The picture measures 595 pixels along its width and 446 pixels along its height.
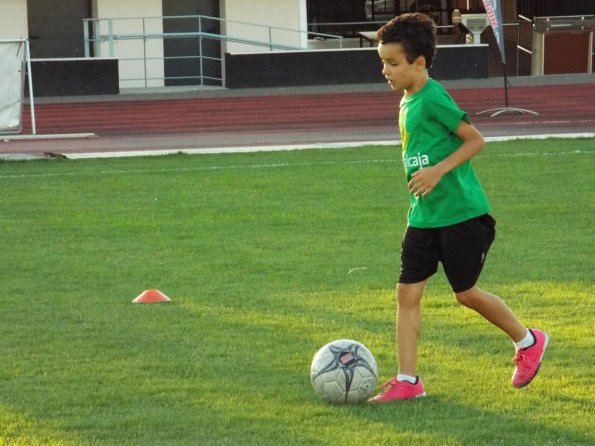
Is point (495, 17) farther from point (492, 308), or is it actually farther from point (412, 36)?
point (412, 36)

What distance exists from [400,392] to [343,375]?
274mm

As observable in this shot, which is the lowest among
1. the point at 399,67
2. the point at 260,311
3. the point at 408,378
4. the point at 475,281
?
the point at 260,311

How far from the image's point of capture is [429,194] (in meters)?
5.61

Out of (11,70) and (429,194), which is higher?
(11,70)

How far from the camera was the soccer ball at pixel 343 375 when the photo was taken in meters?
5.55

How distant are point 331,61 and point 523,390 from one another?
26.0 m

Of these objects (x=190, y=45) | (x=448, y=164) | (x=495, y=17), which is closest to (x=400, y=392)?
(x=448, y=164)

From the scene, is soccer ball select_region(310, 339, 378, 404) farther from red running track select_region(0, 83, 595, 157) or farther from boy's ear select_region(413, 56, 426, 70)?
red running track select_region(0, 83, 595, 157)

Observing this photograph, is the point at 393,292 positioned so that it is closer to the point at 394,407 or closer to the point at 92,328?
the point at 92,328

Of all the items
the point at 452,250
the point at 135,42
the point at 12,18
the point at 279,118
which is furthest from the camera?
the point at 12,18

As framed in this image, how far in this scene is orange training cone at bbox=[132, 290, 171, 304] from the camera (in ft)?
26.4

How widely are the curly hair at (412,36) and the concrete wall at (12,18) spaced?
96.5 ft

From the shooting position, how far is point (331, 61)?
31.4m

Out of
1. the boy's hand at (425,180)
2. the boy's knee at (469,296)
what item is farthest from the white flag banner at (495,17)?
the boy's hand at (425,180)
